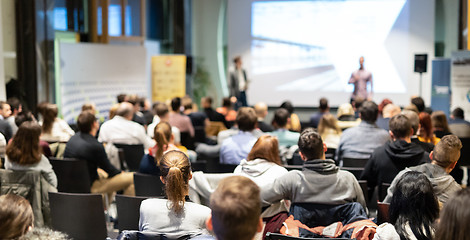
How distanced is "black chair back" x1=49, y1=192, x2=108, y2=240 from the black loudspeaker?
27.6 feet

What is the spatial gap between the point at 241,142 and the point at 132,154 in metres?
1.47

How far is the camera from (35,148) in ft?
14.6

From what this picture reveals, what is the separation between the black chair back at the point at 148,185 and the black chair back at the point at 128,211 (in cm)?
85

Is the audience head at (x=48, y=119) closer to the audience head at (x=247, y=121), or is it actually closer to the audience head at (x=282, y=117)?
the audience head at (x=247, y=121)

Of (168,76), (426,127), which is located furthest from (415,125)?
(168,76)

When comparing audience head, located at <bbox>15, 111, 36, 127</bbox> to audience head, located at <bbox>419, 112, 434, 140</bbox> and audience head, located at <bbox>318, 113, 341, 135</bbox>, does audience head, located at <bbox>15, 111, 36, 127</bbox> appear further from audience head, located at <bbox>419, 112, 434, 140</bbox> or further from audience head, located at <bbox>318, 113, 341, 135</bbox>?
audience head, located at <bbox>419, 112, 434, 140</bbox>

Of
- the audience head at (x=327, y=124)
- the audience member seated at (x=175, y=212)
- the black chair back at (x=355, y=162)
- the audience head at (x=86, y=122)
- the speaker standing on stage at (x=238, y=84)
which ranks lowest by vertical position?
the black chair back at (x=355, y=162)

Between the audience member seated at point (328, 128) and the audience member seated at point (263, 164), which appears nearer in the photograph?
the audience member seated at point (263, 164)

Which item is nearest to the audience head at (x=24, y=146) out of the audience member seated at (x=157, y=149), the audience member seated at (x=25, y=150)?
the audience member seated at (x=25, y=150)

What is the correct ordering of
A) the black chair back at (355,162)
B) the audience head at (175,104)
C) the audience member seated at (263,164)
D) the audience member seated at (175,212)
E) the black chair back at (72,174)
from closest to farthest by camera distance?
the audience member seated at (175,212) < the audience member seated at (263,164) < the black chair back at (72,174) < the black chair back at (355,162) < the audience head at (175,104)

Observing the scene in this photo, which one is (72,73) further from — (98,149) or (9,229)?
(9,229)

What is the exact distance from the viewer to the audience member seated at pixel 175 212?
2.79 meters

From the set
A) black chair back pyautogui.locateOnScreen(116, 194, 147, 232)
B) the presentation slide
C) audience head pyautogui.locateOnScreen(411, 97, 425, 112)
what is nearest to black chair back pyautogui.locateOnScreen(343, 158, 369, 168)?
black chair back pyautogui.locateOnScreen(116, 194, 147, 232)

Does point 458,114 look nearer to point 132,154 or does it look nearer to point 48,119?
point 132,154
